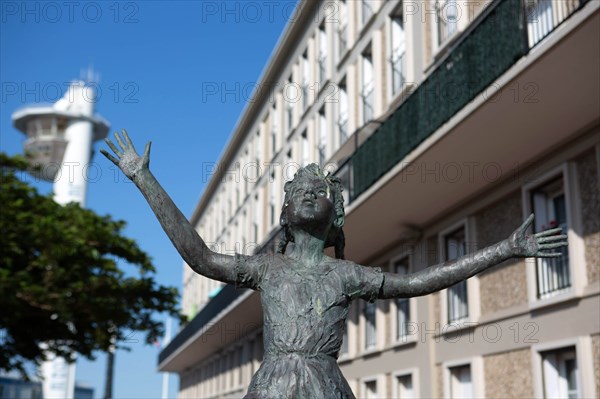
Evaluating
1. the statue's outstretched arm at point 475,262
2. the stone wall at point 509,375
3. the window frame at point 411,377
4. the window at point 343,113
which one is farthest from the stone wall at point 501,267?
the statue's outstretched arm at point 475,262

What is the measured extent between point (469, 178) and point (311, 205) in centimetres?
1172

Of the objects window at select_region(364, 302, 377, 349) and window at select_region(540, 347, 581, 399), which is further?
window at select_region(364, 302, 377, 349)

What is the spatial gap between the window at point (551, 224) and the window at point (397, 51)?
6.35 m

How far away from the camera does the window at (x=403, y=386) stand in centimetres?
1881

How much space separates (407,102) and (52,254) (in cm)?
910

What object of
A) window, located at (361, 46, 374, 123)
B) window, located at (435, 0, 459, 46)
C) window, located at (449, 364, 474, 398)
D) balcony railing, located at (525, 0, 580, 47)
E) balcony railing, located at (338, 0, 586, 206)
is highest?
window, located at (361, 46, 374, 123)

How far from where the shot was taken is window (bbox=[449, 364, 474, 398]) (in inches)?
634

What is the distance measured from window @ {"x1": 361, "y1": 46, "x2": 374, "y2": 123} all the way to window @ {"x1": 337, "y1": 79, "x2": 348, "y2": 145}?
1.93m

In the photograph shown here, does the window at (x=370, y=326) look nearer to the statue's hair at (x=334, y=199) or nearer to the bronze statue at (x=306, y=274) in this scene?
the statue's hair at (x=334, y=199)

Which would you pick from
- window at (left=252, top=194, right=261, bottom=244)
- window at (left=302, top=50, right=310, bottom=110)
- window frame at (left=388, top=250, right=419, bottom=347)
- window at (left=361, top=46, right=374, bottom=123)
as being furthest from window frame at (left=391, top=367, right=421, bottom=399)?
window at (left=252, top=194, right=261, bottom=244)

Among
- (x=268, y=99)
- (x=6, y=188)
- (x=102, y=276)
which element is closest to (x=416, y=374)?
(x=102, y=276)

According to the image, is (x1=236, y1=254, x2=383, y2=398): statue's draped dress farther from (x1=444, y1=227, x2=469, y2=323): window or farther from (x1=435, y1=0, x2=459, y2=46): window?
(x1=435, y1=0, x2=459, y2=46): window

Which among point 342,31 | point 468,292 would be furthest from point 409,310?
point 342,31

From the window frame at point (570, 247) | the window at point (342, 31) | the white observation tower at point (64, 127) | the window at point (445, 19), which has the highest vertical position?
the white observation tower at point (64, 127)
